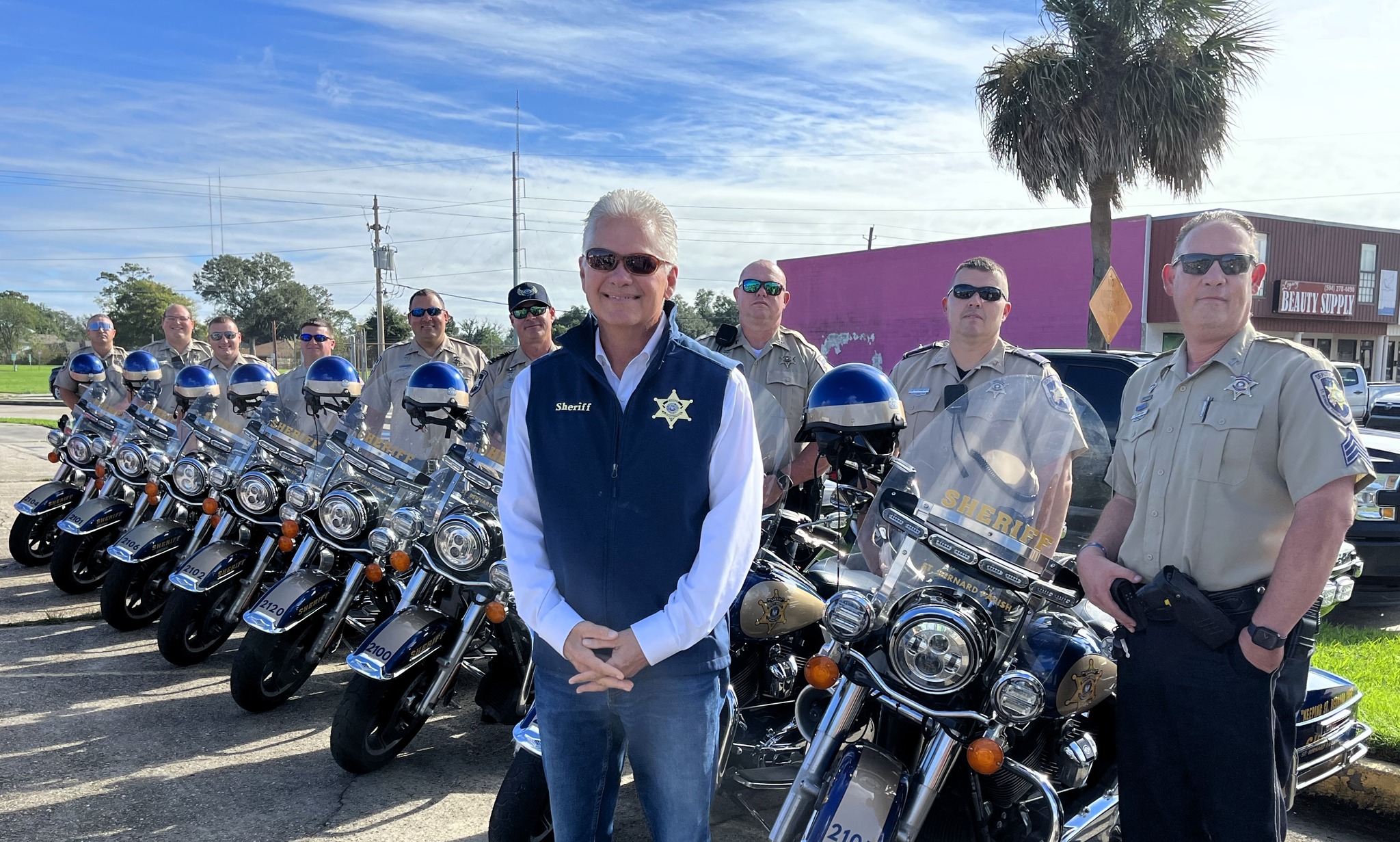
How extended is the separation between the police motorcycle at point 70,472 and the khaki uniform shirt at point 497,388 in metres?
3.49

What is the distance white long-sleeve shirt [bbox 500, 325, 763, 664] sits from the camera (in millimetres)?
2053

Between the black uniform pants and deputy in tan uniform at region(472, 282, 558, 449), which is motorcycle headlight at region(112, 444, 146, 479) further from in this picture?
the black uniform pants

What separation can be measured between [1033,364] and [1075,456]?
4.75ft

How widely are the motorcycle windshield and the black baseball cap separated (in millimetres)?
3305

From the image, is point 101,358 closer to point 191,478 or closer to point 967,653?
point 191,478

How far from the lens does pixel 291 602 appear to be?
4.46 metres

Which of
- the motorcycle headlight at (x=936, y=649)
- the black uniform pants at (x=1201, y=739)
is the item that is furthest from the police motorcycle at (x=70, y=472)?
the black uniform pants at (x=1201, y=739)

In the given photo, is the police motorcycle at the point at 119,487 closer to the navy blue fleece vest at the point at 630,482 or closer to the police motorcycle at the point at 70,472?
the police motorcycle at the point at 70,472

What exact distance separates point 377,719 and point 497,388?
2154 millimetres

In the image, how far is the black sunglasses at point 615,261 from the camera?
7.03 feet

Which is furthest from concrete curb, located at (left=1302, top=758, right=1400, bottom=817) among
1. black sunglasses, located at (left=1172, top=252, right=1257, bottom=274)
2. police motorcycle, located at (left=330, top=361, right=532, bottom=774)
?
police motorcycle, located at (left=330, top=361, right=532, bottom=774)

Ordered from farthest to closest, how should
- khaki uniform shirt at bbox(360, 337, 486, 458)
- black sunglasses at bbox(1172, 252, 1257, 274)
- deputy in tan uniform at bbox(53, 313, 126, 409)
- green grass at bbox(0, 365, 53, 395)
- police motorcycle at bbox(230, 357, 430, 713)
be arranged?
1. green grass at bbox(0, 365, 53, 395)
2. deputy in tan uniform at bbox(53, 313, 126, 409)
3. khaki uniform shirt at bbox(360, 337, 486, 458)
4. police motorcycle at bbox(230, 357, 430, 713)
5. black sunglasses at bbox(1172, 252, 1257, 274)

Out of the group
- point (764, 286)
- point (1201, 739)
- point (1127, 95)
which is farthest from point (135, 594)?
point (1127, 95)

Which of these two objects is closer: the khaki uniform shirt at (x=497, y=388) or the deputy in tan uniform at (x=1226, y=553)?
the deputy in tan uniform at (x=1226, y=553)
